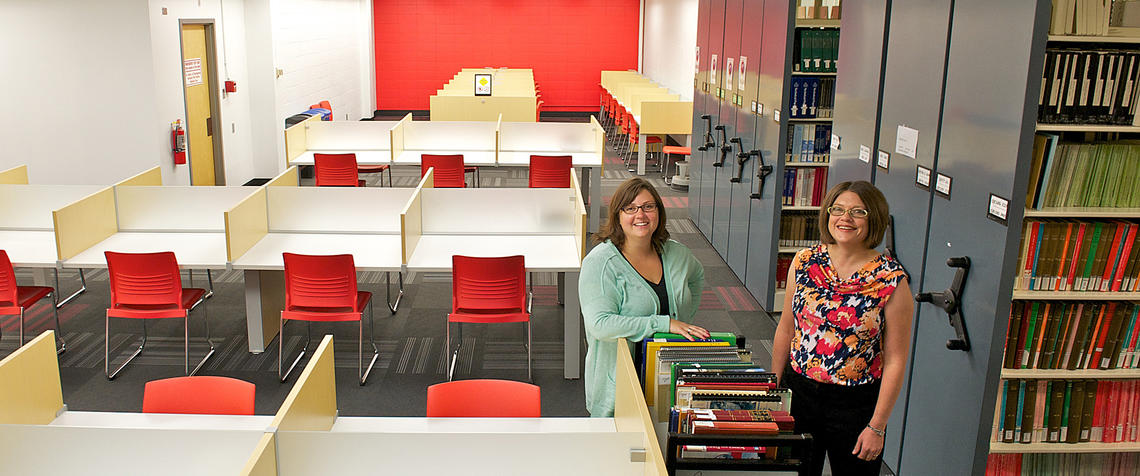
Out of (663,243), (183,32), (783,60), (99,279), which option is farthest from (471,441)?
(183,32)

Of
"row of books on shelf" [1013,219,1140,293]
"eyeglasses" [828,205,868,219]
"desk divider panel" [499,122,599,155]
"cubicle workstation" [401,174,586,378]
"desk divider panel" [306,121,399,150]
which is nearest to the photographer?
"eyeglasses" [828,205,868,219]

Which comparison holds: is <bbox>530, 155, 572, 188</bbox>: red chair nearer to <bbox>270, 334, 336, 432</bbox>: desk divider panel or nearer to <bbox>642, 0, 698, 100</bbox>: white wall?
<bbox>642, 0, 698, 100</bbox>: white wall

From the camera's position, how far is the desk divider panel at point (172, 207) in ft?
17.5

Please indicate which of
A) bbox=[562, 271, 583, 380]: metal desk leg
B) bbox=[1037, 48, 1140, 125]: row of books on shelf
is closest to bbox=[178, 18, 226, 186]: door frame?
bbox=[562, 271, 583, 380]: metal desk leg

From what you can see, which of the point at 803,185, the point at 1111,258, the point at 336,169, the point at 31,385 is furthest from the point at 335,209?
the point at 1111,258

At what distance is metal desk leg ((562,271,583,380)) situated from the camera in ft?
15.5

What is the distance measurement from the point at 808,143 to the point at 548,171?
268cm

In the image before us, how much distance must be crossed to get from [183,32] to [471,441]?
7.54 metres

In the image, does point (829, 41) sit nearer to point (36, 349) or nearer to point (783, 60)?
point (783, 60)

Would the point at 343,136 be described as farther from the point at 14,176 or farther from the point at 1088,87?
the point at 1088,87

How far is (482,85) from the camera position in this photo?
11055 mm

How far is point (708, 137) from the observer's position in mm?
7254

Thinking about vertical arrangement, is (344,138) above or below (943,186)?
below

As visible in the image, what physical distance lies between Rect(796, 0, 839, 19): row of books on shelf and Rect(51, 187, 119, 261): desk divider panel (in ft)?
14.6
